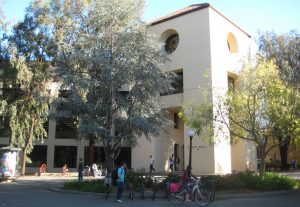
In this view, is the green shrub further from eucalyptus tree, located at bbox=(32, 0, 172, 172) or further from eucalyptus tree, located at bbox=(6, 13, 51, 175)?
eucalyptus tree, located at bbox=(6, 13, 51, 175)

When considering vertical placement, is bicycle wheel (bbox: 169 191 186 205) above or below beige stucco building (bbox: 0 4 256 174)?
below

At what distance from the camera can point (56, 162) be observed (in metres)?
41.3

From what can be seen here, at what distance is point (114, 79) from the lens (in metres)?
20.0

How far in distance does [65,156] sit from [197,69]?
19309 mm

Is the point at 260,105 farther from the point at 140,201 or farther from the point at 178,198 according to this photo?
the point at 140,201

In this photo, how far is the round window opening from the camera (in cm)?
3503

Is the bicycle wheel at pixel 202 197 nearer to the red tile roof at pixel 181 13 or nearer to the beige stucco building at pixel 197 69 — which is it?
the beige stucco building at pixel 197 69

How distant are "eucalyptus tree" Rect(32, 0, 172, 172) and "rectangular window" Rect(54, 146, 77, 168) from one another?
2131 cm

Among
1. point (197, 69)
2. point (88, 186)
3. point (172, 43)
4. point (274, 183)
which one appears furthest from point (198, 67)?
point (88, 186)

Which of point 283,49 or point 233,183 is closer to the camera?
point 233,183

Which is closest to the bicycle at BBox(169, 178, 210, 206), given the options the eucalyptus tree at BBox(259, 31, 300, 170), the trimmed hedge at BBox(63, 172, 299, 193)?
the trimmed hedge at BBox(63, 172, 299, 193)

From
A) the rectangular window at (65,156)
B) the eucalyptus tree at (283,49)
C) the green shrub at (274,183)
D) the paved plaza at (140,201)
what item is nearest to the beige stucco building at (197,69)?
the eucalyptus tree at (283,49)

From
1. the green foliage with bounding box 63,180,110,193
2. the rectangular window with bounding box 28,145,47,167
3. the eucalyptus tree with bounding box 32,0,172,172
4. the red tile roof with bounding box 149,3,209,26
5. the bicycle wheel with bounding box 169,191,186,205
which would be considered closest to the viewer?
the bicycle wheel with bounding box 169,191,186,205

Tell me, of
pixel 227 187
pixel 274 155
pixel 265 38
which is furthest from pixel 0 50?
pixel 274 155
